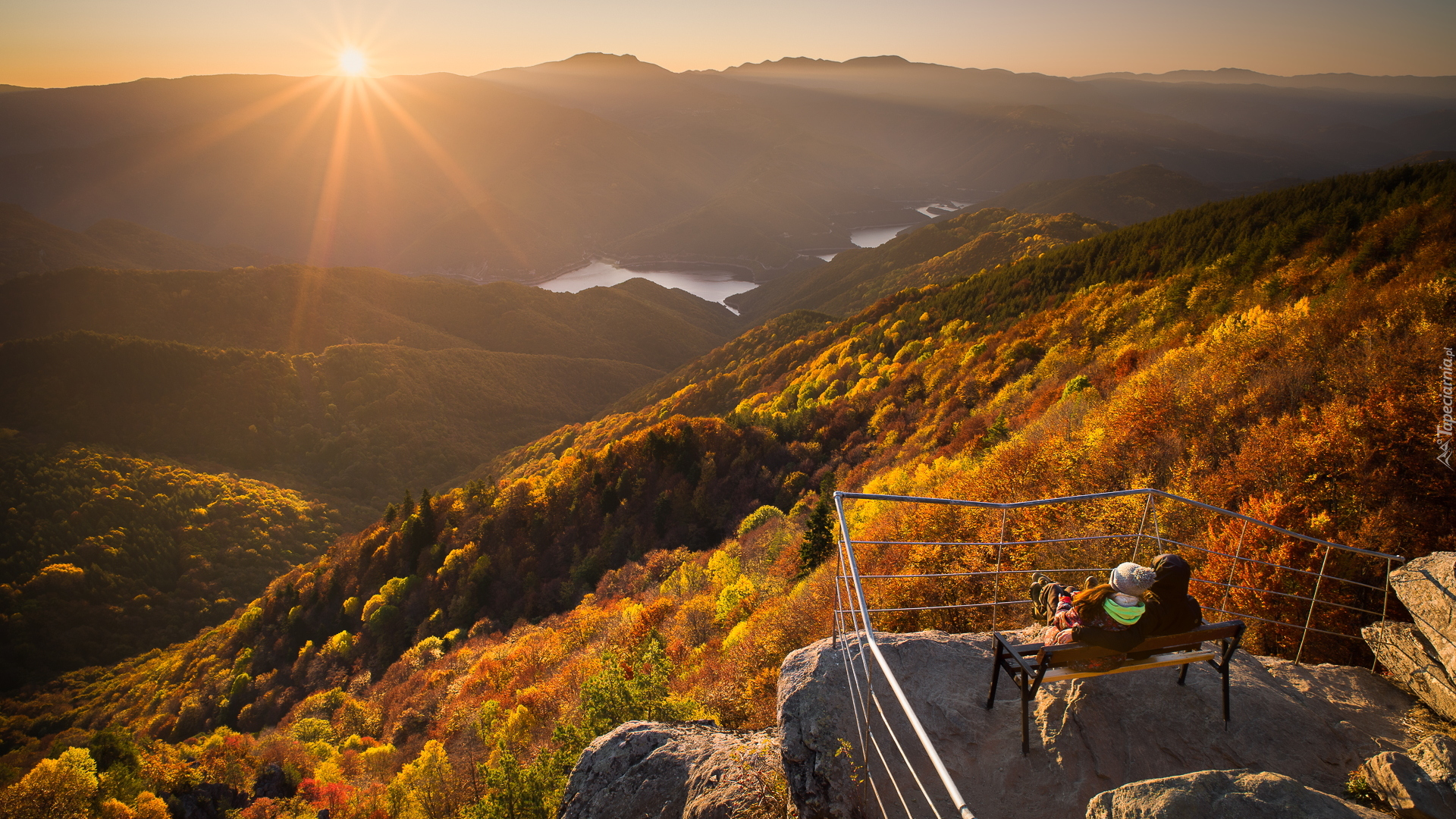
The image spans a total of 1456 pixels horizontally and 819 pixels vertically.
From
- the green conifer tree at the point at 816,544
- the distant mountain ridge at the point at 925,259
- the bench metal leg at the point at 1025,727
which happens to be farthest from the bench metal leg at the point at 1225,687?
the distant mountain ridge at the point at 925,259

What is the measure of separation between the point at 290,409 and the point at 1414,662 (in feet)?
383

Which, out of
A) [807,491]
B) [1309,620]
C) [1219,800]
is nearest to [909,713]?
[1219,800]

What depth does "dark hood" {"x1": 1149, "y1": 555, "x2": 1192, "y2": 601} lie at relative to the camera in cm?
410

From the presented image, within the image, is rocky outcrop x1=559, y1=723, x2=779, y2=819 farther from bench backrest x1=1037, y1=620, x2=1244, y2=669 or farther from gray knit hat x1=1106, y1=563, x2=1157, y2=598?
gray knit hat x1=1106, y1=563, x2=1157, y2=598

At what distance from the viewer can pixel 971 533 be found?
8.89 meters

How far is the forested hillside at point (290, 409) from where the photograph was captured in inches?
3285

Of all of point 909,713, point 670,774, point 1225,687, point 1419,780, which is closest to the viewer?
point 909,713

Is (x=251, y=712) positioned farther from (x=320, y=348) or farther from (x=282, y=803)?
(x=320, y=348)

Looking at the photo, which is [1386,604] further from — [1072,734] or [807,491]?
[807,491]

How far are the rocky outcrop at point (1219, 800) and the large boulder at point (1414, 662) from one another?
7.36ft

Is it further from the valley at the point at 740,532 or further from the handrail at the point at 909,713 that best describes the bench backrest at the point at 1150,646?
the handrail at the point at 909,713

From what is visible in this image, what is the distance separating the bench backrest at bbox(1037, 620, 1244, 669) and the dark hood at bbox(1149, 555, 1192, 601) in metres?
0.27

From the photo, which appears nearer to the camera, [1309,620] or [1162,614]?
[1162,614]

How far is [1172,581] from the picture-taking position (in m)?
4.10
